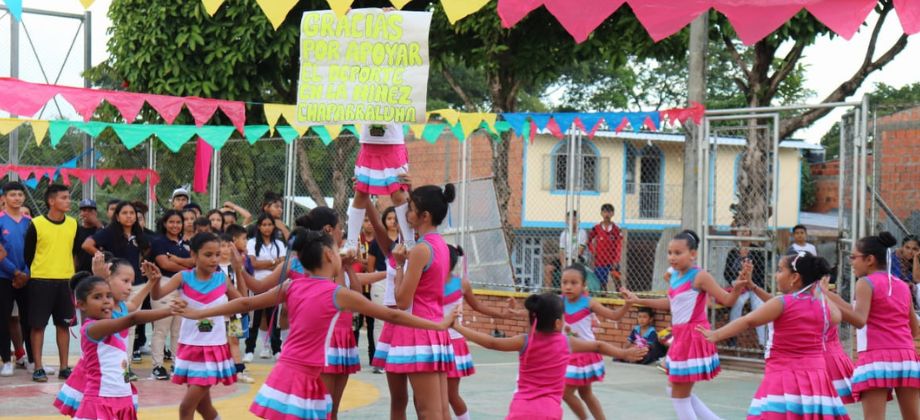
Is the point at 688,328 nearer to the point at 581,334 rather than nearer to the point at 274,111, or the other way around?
the point at 581,334

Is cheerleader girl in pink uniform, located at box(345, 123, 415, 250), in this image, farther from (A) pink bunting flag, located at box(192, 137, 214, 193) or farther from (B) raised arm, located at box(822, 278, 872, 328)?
(A) pink bunting flag, located at box(192, 137, 214, 193)

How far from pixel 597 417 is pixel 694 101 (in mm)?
6162

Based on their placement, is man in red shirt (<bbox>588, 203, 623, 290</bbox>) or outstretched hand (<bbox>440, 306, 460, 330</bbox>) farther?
man in red shirt (<bbox>588, 203, 623, 290</bbox>)

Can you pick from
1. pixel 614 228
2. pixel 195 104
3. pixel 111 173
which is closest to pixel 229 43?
pixel 111 173

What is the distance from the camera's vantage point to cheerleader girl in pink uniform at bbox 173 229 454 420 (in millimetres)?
6059

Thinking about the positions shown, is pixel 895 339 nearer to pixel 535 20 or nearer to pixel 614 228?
pixel 614 228

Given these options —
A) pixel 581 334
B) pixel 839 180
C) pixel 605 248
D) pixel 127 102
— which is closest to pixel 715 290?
pixel 581 334

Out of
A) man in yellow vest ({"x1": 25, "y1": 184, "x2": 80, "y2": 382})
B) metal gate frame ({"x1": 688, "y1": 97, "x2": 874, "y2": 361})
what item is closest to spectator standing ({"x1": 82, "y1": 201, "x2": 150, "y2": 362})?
man in yellow vest ({"x1": 25, "y1": 184, "x2": 80, "y2": 382})

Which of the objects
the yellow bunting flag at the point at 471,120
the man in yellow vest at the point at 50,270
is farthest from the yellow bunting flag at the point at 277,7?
the yellow bunting flag at the point at 471,120

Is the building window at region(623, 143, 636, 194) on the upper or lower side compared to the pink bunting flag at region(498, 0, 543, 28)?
lower

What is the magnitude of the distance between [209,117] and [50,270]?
11.9 ft

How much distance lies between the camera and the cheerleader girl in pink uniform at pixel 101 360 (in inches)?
254

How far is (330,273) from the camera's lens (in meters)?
6.28

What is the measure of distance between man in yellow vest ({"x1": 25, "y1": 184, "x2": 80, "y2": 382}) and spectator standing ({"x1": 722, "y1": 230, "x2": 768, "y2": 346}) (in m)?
7.19
